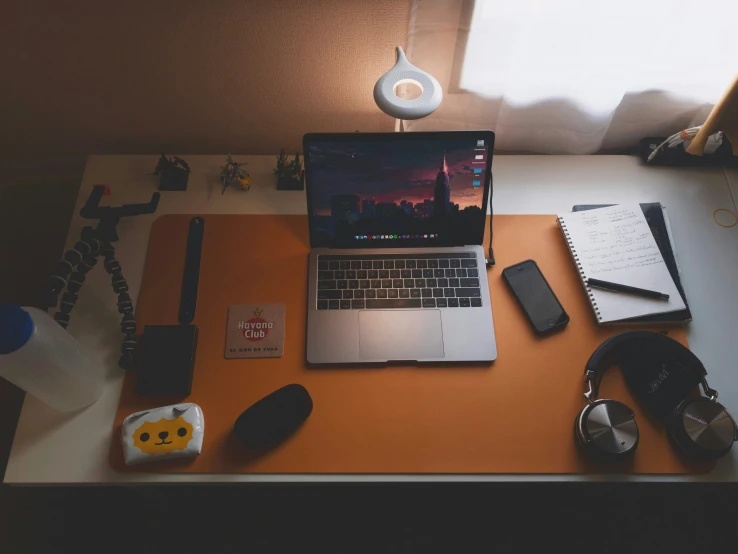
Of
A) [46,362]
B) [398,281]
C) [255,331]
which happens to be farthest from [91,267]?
[398,281]

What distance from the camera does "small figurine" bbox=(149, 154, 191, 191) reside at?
1.20m

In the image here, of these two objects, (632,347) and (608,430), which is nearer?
(608,430)

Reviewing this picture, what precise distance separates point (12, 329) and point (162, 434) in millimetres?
273

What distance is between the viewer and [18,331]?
81cm

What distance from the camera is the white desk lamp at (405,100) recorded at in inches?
37.3

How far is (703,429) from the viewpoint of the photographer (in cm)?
89

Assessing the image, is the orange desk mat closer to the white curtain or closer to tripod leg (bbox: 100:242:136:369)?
tripod leg (bbox: 100:242:136:369)

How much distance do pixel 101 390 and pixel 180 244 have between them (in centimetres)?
32

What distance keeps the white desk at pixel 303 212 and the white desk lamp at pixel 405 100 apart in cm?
32

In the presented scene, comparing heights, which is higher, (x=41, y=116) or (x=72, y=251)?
(x=41, y=116)

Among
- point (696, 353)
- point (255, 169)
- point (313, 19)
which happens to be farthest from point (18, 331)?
point (696, 353)

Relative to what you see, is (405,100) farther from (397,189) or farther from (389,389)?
(389,389)

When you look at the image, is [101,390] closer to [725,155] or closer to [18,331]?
[18,331]
